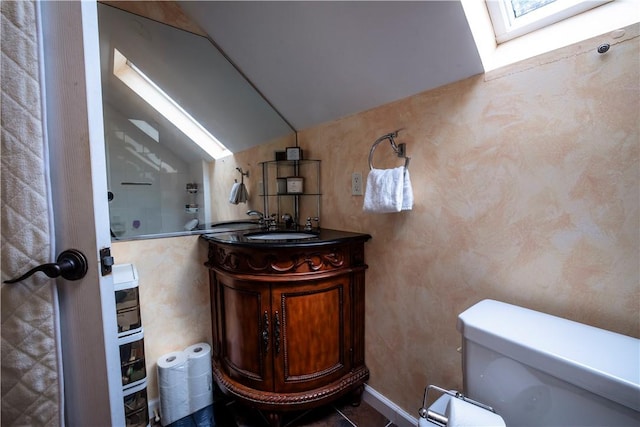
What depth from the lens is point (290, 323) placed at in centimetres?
123

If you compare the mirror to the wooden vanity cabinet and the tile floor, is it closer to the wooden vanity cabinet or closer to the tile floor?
the wooden vanity cabinet

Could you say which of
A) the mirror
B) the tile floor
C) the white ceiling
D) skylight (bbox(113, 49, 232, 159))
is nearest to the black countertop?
the mirror

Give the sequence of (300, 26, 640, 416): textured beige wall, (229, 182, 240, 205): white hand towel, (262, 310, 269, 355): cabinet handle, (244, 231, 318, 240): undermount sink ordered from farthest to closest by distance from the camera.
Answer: (229, 182, 240, 205): white hand towel, (244, 231, 318, 240): undermount sink, (262, 310, 269, 355): cabinet handle, (300, 26, 640, 416): textured beige wall

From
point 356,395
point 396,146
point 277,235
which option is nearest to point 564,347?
point 396,146

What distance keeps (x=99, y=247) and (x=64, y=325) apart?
21 cm

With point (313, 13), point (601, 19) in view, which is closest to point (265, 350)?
point (313, 13)

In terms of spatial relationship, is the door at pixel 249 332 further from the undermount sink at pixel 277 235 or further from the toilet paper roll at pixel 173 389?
the undermount sink at pixel 277 235

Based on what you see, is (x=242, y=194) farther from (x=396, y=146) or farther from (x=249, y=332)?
(x=396, y=146)

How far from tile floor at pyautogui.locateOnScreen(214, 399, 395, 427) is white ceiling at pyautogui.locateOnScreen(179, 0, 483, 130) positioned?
5.24 feet

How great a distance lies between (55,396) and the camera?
58cm

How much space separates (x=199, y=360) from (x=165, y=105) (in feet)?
4.76

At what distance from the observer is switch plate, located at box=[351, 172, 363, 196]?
1.43 meters

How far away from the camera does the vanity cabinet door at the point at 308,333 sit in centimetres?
122

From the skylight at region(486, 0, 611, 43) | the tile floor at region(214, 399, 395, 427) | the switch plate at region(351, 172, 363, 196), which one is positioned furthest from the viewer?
the switch plate at region(351, 172, 363, 196)
